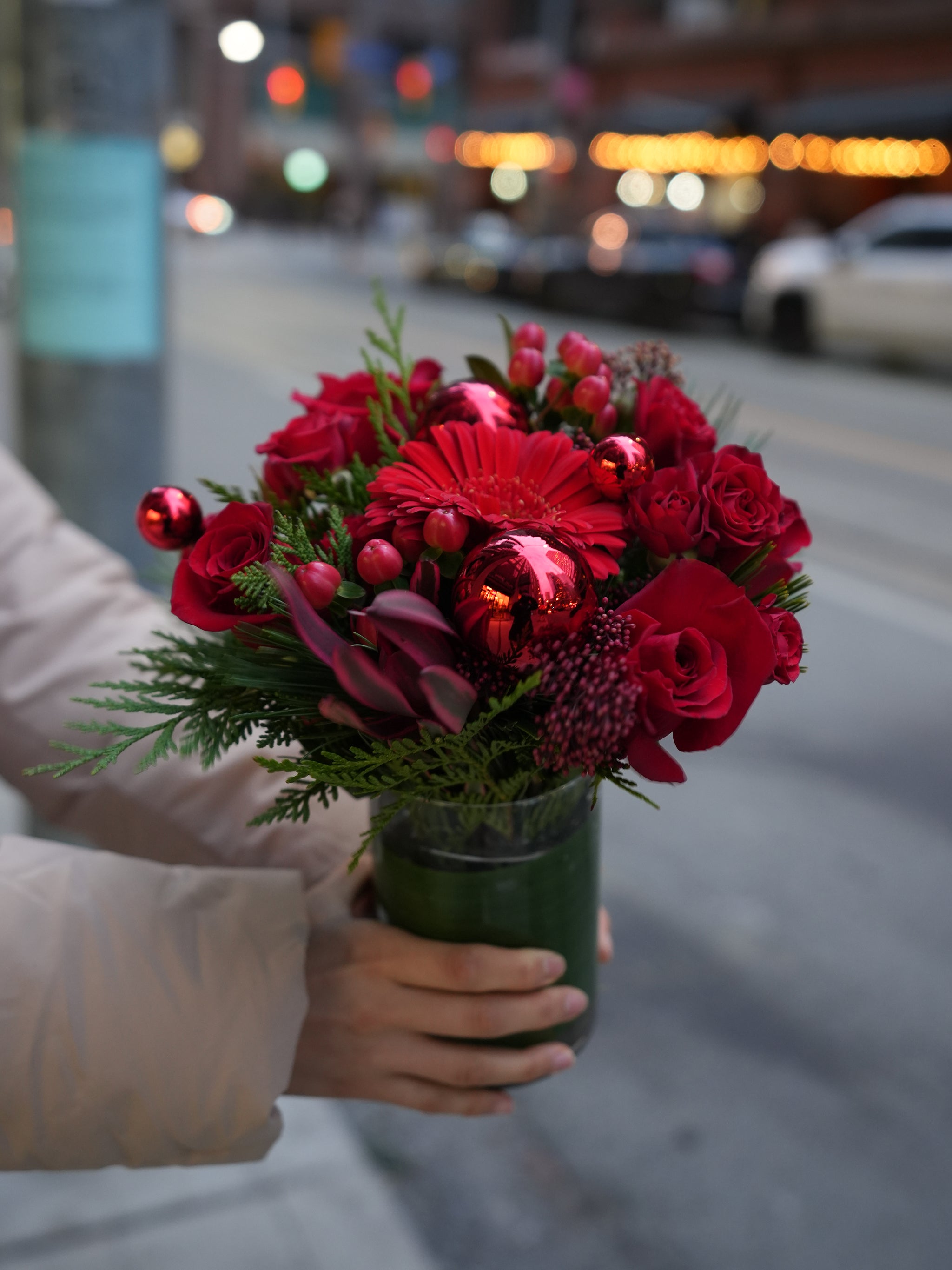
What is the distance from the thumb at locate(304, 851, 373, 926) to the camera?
137cm

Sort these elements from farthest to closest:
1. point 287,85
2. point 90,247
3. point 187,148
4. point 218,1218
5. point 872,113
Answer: point 187,148
point 287,85
point 872,113
point 90,247
point 218,1218

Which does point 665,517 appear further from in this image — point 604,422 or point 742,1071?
point 742,1071

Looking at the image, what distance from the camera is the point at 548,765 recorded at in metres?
1.00

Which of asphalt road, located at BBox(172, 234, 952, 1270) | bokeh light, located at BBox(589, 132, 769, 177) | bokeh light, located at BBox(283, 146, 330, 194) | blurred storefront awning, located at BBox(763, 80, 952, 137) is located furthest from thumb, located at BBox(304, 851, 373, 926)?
bokeh light, located at BBox(283, 146, 330, 194)

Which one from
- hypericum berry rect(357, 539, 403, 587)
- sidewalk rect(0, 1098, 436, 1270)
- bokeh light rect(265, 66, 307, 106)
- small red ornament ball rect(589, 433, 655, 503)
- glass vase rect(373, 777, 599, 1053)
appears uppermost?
bokeh light rect(265, 66, 307, 106)

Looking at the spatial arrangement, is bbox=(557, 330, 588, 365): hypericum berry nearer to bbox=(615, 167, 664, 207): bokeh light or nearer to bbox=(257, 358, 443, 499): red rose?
bbox=(257, 358, 443, 499): red rose

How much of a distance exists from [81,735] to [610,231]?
2032cm

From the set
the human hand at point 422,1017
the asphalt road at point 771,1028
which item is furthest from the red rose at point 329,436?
the asphalt road at point 771,1028

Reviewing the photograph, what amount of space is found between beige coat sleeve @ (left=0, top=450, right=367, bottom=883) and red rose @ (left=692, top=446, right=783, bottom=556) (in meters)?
0.59

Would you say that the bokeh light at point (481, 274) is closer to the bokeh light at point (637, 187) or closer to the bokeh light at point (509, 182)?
the bokeh light at point (637, 187)

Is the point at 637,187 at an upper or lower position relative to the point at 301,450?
lower

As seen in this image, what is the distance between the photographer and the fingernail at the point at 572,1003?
1.28m

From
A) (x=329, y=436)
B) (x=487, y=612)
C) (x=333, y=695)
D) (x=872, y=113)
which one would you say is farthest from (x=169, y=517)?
(x=872, y=113)

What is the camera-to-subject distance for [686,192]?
28688 mm
